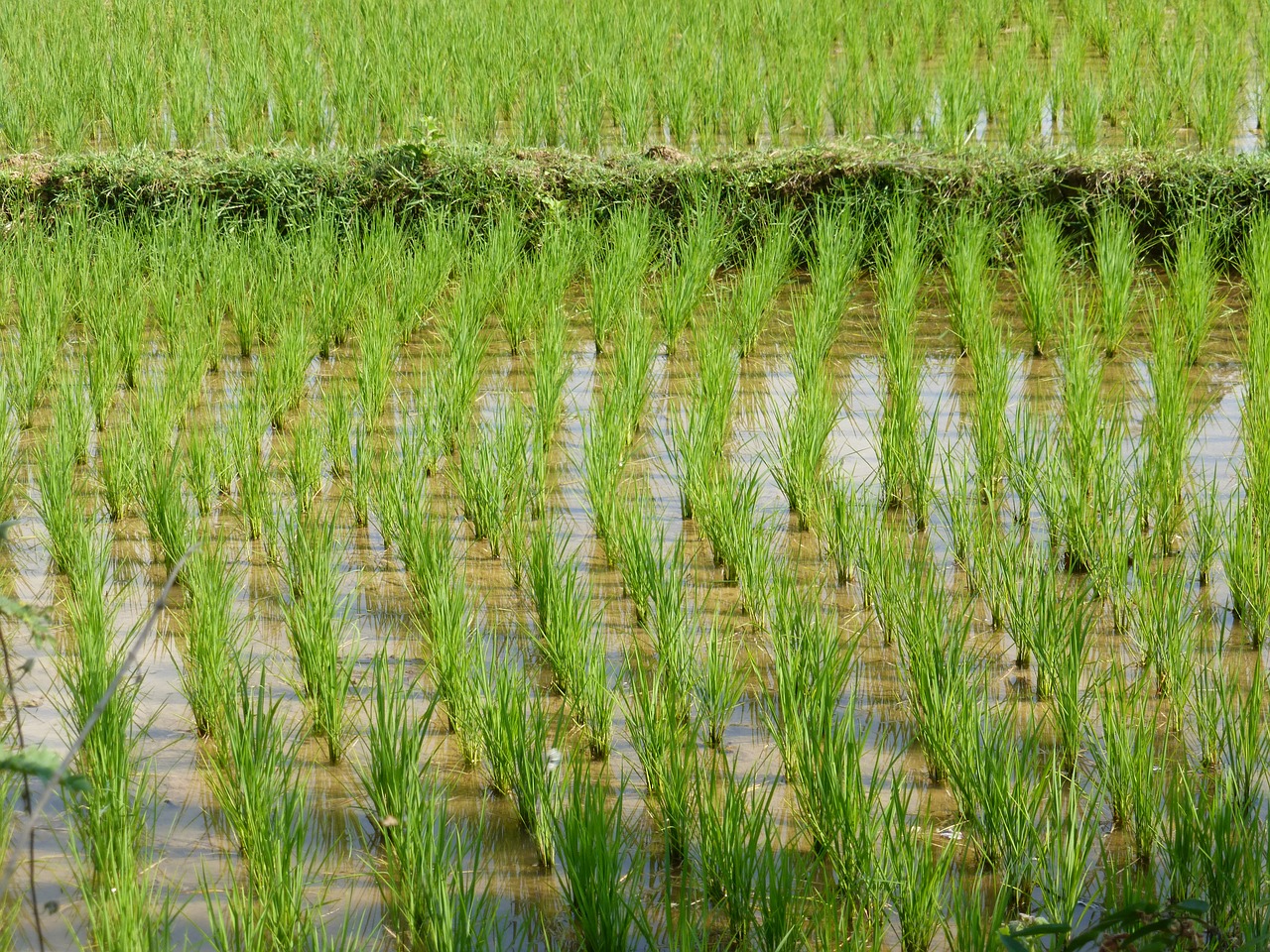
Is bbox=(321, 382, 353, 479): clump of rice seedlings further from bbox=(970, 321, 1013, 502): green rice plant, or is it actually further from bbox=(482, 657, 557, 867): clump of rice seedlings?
bbox=(970, 321, 1013, 502): green rice plant

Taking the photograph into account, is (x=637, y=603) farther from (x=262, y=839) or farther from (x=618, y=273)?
(x=618, y=273)

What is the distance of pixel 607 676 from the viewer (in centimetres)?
296

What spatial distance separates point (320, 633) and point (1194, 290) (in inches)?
127

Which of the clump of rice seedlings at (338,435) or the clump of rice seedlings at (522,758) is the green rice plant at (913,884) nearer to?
the clump of rice seedlings at (522,758)

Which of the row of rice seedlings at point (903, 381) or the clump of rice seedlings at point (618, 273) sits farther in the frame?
the clump of rice seedlings at point (618, 273)

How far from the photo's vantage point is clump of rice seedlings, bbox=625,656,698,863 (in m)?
2.31

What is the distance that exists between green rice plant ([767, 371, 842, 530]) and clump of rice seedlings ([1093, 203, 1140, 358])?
120 cm

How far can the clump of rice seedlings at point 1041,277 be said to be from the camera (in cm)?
468

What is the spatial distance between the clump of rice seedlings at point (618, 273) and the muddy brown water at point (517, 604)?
12cm

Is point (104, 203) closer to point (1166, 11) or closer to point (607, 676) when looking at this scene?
point (607, 676)

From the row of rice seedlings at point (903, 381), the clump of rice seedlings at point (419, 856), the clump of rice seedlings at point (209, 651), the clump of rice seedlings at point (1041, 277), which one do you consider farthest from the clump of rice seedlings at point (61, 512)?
the clump of rice seedlings at point (1041, 277)

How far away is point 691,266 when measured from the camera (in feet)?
16.5

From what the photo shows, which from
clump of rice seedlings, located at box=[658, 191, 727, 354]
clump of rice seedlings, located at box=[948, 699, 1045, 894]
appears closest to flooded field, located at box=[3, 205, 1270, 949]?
clump of rice seedlings, located at box=[948, 699, 1045, 894]

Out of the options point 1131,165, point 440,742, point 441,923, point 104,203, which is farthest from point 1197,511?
point 104,203
